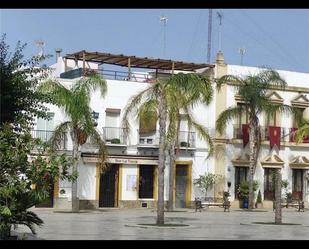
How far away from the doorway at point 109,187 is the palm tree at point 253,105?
664 centimetres

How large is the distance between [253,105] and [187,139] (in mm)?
4328

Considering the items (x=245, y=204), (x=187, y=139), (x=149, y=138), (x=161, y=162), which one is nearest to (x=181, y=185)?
(x=187, y=139)

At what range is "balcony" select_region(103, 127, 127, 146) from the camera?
35750 millimetres

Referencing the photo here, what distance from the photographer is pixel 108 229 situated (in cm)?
2003

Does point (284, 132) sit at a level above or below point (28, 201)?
above

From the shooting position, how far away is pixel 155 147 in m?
37.0

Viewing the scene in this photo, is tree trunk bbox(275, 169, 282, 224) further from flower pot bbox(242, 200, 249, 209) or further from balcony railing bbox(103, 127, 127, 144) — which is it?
flower pot bbox(242, 200, 249, 209)

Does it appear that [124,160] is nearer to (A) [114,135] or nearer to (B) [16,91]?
(A) [114,135]

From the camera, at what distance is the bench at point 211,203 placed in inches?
1362

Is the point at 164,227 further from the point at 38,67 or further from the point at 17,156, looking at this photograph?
the point at 17,156

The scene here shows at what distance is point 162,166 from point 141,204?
15031mm

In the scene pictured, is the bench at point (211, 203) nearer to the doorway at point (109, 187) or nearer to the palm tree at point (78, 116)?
the doorway at point (109, 187)

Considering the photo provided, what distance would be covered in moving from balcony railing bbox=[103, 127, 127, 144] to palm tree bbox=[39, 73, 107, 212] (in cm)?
279
